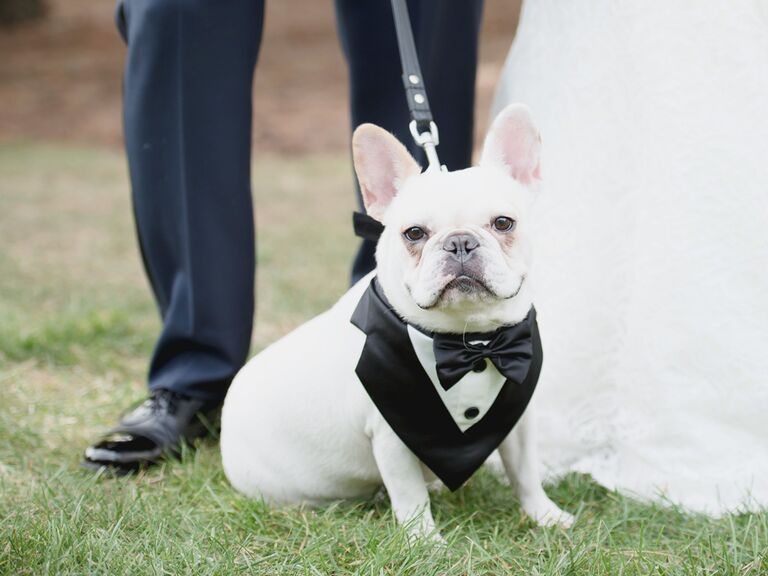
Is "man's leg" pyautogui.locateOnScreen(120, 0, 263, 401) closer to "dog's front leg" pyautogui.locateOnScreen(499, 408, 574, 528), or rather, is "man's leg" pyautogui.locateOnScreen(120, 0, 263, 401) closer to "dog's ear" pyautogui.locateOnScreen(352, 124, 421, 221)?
"dog's ear" pyautogui.locateOnScreen(352, 124, 421, 221)

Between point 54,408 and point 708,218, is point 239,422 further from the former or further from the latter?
point 708,218

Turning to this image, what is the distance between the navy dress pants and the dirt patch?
584 centimetres

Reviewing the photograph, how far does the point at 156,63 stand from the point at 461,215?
0.95 meters

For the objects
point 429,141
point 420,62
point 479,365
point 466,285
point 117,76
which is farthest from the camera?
point 117,76

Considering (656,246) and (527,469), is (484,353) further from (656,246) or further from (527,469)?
(656,246)

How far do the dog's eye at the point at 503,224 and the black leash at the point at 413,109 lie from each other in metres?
0.18

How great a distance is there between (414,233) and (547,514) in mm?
631

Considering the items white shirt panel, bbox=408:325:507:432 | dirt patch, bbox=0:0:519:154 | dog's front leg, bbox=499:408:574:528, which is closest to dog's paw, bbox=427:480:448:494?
dog's front leg, bbox=499:408:574:528

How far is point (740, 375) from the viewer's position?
1968mm

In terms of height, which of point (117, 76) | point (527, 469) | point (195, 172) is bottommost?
point (117, 76)

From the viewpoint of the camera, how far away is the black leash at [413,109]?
182 cm

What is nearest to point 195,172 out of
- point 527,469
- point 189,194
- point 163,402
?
point 189,194

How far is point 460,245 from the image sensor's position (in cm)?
159

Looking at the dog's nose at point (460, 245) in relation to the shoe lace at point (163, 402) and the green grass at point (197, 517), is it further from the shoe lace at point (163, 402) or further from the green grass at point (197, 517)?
the shoe lace at point (163, 402)
